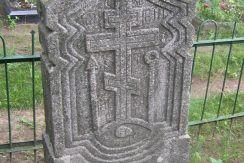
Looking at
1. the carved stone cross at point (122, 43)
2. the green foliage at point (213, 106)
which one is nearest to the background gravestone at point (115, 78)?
the carved stone cross at point (122, 43)

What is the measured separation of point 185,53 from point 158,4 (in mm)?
401

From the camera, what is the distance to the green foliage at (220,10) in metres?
7.02

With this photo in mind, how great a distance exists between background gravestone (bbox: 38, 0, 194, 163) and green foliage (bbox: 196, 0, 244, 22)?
3900 mm

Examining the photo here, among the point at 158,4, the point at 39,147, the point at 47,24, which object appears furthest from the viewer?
the point at 39,147

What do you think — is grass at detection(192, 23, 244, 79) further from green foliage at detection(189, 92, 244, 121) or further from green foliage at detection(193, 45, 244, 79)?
green foliage at detection(189, 92, 244, 121)

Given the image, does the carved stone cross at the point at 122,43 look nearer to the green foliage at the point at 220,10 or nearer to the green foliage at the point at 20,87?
the green foliage at the point at 20,87

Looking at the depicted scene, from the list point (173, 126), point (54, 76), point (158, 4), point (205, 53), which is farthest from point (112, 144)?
point (205, 53)

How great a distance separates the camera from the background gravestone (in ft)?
9.16

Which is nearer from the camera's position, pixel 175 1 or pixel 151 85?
pixel 175 1

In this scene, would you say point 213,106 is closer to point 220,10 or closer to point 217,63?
point 217,63

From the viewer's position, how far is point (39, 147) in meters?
3.81

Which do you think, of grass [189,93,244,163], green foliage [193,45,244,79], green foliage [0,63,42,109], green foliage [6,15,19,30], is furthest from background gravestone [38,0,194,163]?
green foliage [6,15,19,30]

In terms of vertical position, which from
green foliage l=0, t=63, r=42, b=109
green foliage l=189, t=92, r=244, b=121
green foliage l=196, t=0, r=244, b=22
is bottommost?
green foliage l=189, t=92, r=244, b=121

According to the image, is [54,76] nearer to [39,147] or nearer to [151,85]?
[151,85]
